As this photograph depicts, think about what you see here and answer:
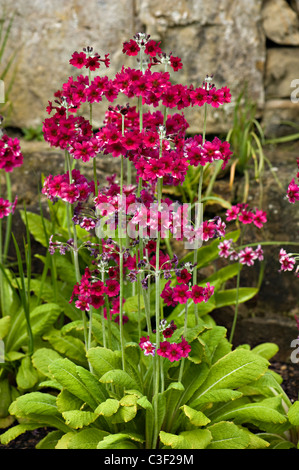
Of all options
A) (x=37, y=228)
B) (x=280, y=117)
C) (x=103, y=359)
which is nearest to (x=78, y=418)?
(x=103, y=359)

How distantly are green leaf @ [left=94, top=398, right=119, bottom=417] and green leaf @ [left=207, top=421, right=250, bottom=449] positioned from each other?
48 centimetres

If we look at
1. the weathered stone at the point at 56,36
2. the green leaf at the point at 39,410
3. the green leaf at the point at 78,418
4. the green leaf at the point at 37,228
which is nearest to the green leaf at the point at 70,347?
the green leaf at the point at 39,410

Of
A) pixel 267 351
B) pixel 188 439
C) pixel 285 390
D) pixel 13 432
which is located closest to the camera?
pixel 188 439

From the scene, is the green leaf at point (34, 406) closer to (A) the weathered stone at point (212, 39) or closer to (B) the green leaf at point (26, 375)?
(B) the green leaf at point (26, 375)

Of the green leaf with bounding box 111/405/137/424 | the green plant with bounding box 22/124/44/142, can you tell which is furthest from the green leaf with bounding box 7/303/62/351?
the green plant with bounding box 22/124/44/142

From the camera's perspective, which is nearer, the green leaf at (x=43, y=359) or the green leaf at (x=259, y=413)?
the green leaf at (x=259, y=413)

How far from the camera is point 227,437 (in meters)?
2.45

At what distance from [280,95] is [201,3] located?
40.8 inches

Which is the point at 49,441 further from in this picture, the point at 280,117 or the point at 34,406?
the point at 280,117

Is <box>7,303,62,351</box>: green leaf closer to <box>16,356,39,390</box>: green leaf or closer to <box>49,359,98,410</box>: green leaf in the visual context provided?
<box>16,356,39,390</box>: green leaf

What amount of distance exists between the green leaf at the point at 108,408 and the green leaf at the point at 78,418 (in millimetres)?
73

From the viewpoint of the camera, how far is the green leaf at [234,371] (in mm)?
2570

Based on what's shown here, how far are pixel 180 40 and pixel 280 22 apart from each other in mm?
890
